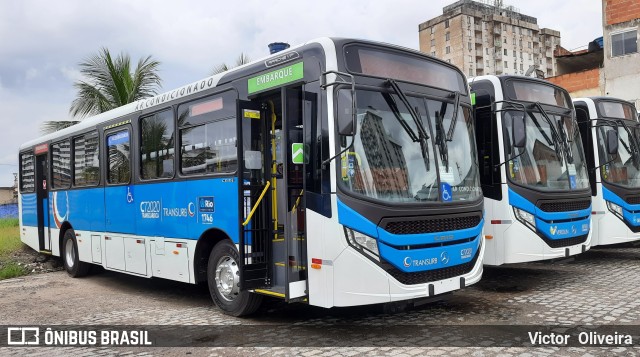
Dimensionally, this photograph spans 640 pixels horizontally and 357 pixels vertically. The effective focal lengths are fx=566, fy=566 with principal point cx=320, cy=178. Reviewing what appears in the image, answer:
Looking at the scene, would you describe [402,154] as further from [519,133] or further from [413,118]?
[519,133]

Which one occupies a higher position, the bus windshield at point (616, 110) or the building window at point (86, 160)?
the bus windshield at point (616, 110)

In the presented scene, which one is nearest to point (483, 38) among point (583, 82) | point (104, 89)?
point (583, 82)

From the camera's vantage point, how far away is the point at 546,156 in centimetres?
856

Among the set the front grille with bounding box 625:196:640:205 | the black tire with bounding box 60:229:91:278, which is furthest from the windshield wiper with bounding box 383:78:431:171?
the black tire with bounding box 60:229:91:278

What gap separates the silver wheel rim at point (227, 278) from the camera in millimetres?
7049

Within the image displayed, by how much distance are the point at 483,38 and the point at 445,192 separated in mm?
92097

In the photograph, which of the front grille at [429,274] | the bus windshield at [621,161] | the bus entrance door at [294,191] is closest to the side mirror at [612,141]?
the bus windshield at [621,161]

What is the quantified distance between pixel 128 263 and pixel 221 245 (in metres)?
2.87

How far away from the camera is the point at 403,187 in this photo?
5.81 metres

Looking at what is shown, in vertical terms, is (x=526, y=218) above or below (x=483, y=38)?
below

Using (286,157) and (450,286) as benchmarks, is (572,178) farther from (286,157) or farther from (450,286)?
(286,157)

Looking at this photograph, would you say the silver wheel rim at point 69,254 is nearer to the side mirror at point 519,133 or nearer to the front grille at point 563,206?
the side mirror at point 519,133

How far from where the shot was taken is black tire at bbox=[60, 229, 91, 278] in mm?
11414

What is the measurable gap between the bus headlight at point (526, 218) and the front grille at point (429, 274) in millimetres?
2022
